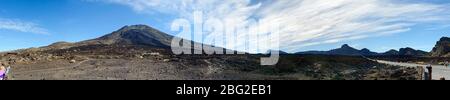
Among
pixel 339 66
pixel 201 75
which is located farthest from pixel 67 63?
pixel 339 66
